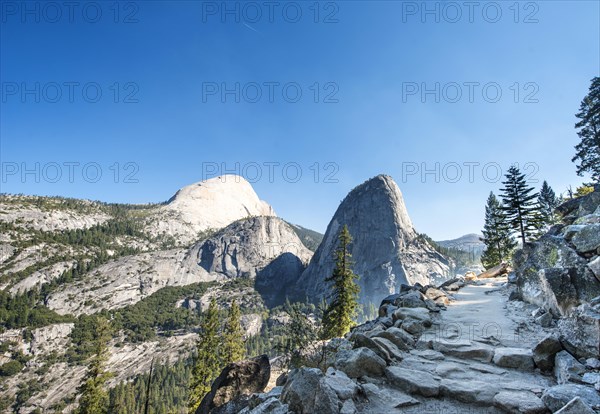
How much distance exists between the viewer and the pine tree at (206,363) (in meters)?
35.8

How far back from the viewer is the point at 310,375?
468 centimetres

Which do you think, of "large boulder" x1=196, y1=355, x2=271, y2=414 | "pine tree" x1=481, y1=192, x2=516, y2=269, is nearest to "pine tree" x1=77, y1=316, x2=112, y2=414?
"large boulder" x1=196, y1=355, x2=271, y2=414

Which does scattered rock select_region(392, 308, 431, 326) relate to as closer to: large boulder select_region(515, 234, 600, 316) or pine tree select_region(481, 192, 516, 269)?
large boulder select_region(515, 234, 600, 316)

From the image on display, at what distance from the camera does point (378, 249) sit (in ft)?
548

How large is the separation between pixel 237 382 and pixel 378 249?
6550 inches

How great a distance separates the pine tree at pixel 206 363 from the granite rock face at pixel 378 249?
122m

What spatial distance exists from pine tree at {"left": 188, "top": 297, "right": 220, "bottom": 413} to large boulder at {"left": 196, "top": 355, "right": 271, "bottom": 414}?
30708 mm

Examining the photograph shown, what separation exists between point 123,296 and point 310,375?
212m

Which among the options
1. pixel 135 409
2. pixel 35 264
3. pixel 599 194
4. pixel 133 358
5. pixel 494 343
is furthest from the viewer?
pixel 35 264

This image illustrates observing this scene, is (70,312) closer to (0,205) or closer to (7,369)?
(7,369)

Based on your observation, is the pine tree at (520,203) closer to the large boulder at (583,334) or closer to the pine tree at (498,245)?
the pine tree at (498,245)

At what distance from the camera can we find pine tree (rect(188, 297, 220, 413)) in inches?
1410

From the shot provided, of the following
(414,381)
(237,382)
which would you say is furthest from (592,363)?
(237,382)

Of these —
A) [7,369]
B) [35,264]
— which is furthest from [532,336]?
[35,264]
